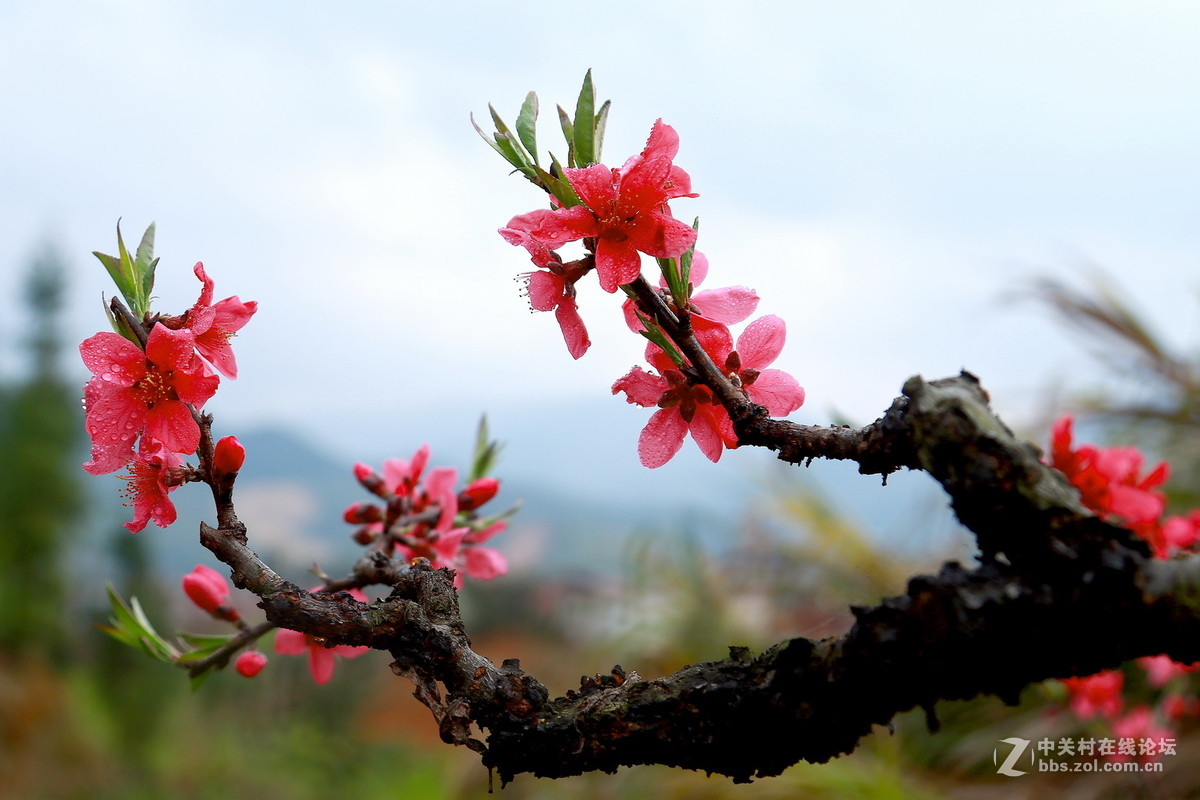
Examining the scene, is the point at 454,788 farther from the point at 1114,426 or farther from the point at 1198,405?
the point at 1198,405

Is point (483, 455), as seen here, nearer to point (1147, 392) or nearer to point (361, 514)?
point (361, 514)

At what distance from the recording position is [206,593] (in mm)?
667

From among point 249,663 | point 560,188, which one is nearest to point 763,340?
point 560,188

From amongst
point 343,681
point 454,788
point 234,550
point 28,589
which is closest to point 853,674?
point 234,550

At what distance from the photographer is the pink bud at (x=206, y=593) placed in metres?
0.67

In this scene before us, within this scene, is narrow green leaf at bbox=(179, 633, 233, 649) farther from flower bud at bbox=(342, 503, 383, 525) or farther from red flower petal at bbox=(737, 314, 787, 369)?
red flower petal at bbox=(737, 314, 787, 369)

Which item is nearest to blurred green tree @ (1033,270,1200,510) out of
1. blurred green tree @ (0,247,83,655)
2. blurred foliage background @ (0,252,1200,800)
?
blurred foliage background @ (0,252,1200,800)

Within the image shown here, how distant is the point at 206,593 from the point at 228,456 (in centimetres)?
24

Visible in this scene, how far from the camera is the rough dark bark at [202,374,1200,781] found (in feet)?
1.10

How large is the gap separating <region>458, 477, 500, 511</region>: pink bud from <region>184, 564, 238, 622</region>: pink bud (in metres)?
0.21

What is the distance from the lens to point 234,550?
459 mm

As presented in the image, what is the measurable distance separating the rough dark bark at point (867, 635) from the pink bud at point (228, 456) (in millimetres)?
37

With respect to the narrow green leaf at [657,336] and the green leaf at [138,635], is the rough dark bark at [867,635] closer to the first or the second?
the narrow green leaf at [657,336]

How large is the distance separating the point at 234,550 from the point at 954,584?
1.22 feet
